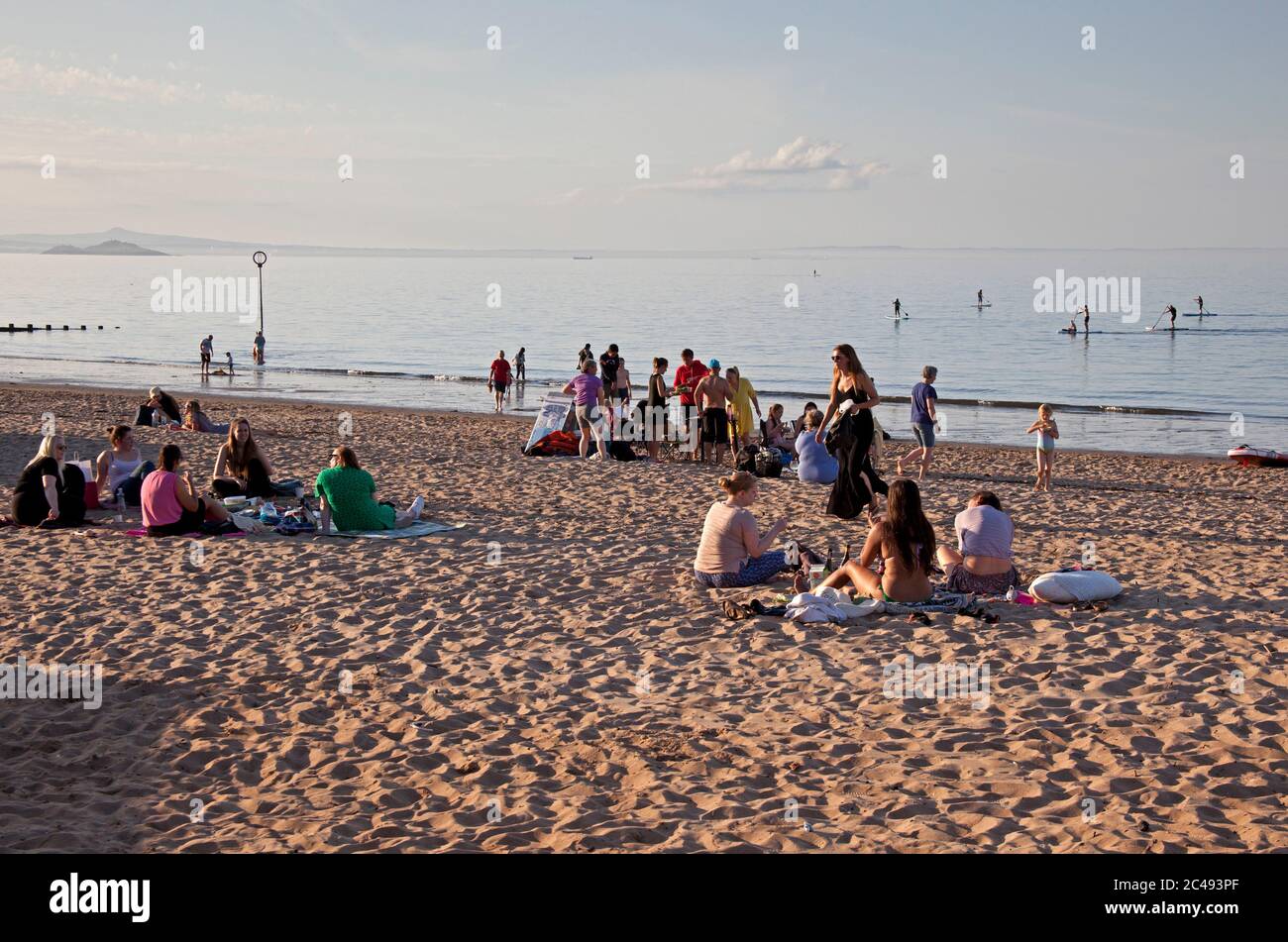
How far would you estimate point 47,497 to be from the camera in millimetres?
10586

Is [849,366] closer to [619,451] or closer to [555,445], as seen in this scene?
[619,451]

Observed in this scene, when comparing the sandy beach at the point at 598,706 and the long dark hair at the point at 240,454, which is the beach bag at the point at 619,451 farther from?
the long dark hair at the point at 240,454

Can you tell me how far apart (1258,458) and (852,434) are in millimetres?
10138

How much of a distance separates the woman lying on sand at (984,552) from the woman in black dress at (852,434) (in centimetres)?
305

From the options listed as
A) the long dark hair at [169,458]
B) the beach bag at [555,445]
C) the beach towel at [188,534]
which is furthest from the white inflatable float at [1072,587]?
the beach bag at [555,445]

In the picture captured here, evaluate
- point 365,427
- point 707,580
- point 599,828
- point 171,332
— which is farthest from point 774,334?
point 599,828

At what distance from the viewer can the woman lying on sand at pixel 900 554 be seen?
773 centimetres

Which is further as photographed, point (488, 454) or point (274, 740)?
point (488, 454)

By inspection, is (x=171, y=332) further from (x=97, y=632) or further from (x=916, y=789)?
(x=916, y=789)

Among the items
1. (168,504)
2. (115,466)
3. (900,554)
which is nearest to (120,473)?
(115,466)

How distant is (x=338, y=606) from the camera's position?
8195 mm

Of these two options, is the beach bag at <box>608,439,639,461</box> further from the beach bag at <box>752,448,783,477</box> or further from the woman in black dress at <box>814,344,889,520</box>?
the woman in black dress at <box>814,344,889,520</box>

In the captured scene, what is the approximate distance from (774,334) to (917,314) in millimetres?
20995

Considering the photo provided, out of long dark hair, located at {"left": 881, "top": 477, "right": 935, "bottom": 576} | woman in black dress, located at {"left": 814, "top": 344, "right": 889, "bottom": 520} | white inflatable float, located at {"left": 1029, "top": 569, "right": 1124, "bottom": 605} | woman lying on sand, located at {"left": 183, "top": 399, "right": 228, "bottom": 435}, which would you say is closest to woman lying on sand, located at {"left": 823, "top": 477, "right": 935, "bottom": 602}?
long dark hair, located at {"left": 881, "top": 477, "right": 935, "bottom": 576}
